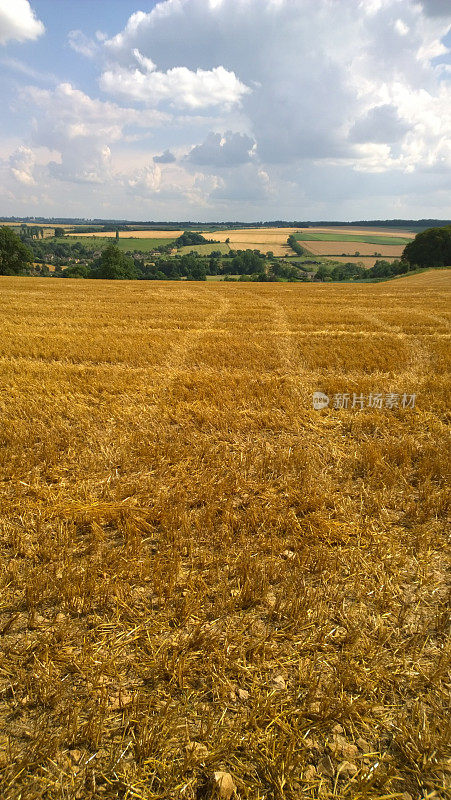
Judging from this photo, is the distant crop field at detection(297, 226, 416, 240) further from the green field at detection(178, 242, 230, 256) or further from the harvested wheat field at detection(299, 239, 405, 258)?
the green field at detection(178, 242, 230, 256)

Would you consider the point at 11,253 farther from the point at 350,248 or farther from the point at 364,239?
the point at 364,239

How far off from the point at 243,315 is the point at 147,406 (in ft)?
45.8

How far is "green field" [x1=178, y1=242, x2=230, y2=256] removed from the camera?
120 meters

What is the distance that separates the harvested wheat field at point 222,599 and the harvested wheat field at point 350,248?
4479 inches

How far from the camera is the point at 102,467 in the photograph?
4938 millimetres

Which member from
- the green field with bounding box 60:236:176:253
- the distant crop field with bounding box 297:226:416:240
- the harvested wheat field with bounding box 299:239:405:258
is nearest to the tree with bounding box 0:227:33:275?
the green field with bounding box 60:236:176:253

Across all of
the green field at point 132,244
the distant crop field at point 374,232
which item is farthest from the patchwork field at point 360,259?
the green field at point 132,244

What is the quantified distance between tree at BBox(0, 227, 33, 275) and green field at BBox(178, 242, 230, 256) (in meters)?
63.4

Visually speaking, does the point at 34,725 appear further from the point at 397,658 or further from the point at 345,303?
the point at 345,303

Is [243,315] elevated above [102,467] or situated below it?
above

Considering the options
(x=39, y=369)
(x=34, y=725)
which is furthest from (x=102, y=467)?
(x=39, y=369)

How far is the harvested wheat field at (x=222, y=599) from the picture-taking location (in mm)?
1948

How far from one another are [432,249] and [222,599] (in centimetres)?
8225

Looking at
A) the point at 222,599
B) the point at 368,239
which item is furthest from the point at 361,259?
the point at 222,599
